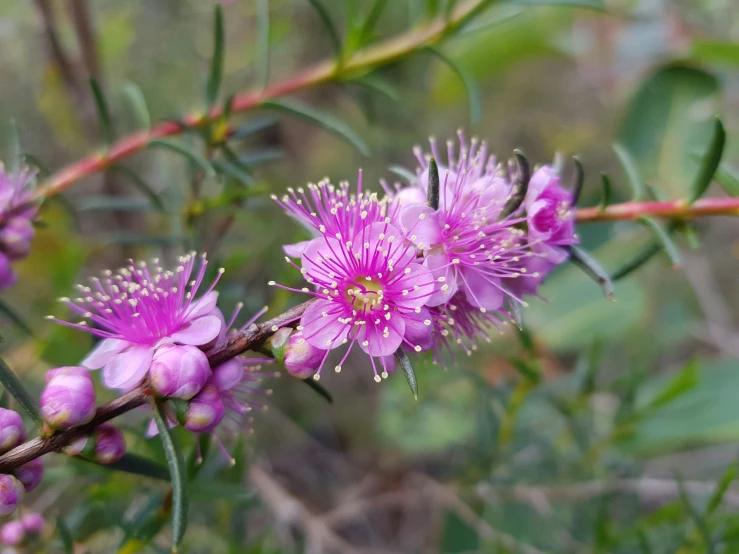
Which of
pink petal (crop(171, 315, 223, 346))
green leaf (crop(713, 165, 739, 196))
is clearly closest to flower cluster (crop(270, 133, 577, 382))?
pink petal (crop(171, 315, 223, 346))

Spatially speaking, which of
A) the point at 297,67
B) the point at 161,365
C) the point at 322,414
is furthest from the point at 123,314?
the point at 297,67

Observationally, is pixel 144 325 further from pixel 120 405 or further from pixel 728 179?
pixel 728 179

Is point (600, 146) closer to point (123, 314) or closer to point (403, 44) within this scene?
point (403, 44)

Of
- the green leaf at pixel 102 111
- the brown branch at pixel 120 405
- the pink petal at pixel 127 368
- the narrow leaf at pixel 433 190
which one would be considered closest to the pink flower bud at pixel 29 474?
the brown branch at pixel 120 405

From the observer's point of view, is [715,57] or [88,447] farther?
[715,57]

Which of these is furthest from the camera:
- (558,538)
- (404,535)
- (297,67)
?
(297,67)

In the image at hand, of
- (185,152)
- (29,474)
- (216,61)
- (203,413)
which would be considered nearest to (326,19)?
(216,61)

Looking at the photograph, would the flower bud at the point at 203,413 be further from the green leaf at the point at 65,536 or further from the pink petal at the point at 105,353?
the green leaf at the point at 65,536

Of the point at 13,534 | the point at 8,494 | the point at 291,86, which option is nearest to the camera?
the point at 8,494
